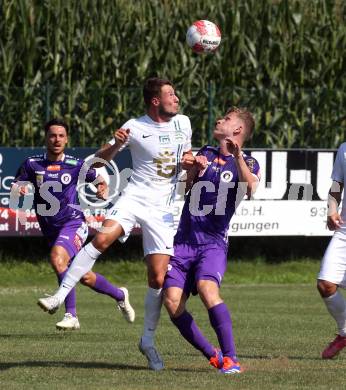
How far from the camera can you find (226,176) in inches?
399

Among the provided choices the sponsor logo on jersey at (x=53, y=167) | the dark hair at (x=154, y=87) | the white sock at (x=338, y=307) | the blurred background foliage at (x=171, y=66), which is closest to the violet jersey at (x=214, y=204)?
the dark hair at (x=154, y=87)

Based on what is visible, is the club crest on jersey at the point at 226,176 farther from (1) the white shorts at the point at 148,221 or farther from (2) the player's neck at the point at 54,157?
(2) the player's neck at the point at 54,157

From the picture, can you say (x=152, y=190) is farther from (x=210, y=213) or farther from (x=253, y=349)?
(x=253, y=349)

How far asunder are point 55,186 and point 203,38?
8.40ft

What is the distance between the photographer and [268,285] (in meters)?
21.4

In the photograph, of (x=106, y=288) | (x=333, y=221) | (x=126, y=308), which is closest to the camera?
(x=333, y=221)

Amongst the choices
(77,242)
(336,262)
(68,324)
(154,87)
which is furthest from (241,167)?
(77,242)

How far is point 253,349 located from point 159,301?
2.04 m

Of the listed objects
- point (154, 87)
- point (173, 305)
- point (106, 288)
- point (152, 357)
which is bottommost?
point (106, 288)

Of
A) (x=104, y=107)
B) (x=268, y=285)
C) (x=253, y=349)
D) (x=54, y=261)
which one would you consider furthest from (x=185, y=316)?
(x=104, y=107)

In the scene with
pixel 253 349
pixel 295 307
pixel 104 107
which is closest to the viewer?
pixel 253 349

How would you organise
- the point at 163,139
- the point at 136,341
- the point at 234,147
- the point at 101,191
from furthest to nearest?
the point at 101,191 → the point at 136,341 → the point at 163,139 → the point at 234,147

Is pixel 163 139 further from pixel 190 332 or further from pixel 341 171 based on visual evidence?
pixel 341 171

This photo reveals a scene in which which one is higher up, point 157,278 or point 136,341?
point 157,278
